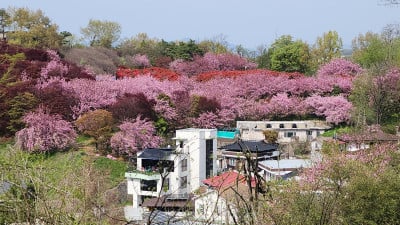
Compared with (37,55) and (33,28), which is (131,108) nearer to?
(37,55)

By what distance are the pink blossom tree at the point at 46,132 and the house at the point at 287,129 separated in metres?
7.02


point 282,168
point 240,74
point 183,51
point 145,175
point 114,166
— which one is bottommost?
point 145,175

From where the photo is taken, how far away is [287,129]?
21422 millimetres

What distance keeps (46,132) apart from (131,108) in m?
3.19

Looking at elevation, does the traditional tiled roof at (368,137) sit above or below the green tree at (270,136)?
above

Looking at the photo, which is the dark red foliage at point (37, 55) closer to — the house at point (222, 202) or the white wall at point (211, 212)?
the house at point (222, 202)

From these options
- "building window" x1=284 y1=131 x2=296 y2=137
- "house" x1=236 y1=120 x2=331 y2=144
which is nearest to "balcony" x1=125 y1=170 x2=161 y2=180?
"house" x1=236 y1=120 x2=331 y2=144

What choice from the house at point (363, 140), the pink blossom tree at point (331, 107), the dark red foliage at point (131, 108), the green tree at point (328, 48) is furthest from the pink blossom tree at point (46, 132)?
the green tree at point (328, 48)

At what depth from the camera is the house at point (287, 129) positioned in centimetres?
2119

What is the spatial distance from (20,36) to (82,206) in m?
26.8

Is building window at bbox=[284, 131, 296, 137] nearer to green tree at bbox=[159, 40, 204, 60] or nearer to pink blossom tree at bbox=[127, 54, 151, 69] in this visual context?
green tree at bbox=[159, 40, 204, 60]

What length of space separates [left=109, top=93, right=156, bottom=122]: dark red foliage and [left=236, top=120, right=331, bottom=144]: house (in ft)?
12.4

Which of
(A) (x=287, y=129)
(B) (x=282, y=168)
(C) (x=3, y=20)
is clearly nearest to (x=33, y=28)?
(C) (x=3, y=20)

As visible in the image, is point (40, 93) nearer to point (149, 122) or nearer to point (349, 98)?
point (149, 122)
